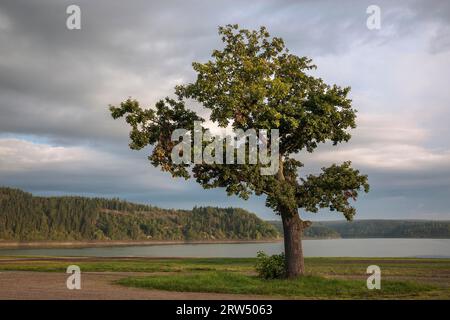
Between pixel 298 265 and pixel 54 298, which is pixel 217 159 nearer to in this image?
pixel 298 265

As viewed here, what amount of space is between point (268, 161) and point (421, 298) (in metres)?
13.6

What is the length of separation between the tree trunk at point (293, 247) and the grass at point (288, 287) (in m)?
1.23

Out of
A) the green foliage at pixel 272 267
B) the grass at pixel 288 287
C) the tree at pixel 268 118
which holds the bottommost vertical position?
the grass at pixel 288 287

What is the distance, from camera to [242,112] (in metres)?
32.5

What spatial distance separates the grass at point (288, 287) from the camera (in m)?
29.1

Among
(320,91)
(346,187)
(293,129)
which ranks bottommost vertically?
(346,187)

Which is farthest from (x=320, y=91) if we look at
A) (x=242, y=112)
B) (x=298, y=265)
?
(x=298, y=265)

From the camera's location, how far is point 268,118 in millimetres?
33094

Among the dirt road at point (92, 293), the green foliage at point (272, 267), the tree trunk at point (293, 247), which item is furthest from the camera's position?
the green foliage at point (272, 267)

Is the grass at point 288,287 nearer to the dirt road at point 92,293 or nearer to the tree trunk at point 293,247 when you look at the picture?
the tree trunk at point 293,247

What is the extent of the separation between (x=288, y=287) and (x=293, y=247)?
4340 millimetres

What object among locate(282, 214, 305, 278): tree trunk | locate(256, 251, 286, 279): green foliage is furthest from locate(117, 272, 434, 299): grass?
locate(256, 251, 286, 279): green foliage

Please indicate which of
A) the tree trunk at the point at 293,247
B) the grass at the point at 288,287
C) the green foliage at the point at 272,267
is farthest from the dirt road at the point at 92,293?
the green foliage at the point at 272,267

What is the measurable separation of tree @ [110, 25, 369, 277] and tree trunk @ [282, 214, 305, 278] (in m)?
0.08
